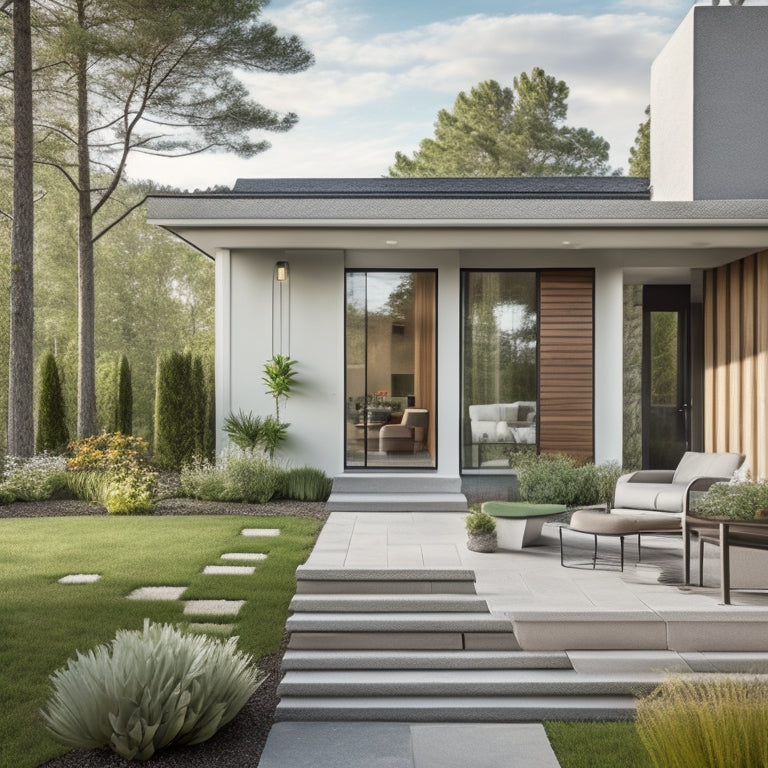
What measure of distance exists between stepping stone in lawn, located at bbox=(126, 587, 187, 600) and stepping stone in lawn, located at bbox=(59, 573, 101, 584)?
0.49m

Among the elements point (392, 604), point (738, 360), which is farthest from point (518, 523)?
point (738, 360)

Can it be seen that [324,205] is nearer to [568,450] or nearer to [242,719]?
[568,450]

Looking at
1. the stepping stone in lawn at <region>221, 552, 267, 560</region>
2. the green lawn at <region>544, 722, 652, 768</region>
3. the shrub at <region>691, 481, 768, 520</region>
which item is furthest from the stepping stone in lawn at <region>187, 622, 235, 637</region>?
the shrub at <region>691, 481, 768, 520</region>

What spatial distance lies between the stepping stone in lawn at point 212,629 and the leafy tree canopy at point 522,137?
865 inches

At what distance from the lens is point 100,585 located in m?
6.69

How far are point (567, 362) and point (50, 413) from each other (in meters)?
8.56

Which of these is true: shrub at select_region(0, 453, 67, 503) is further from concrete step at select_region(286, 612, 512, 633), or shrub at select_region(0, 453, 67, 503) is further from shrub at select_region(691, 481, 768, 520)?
shrub at select_region(691, 481, 768, 520)

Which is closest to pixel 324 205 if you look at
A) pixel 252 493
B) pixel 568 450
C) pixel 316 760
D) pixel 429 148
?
pixel 252 493

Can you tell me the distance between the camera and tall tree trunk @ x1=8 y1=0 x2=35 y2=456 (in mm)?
12484

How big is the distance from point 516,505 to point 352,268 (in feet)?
14.9

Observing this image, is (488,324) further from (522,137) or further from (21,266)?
(522,137)

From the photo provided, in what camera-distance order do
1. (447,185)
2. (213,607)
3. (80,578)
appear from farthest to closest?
(447,185), (80,578), (213,607)

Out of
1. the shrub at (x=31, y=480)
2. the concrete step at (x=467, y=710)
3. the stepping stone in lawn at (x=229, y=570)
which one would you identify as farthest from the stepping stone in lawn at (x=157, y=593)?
the shrub at (x=31, y=480)

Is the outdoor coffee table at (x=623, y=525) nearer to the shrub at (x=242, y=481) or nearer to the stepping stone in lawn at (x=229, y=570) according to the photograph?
the stepping stone in lawn at (x=229, y=570)
